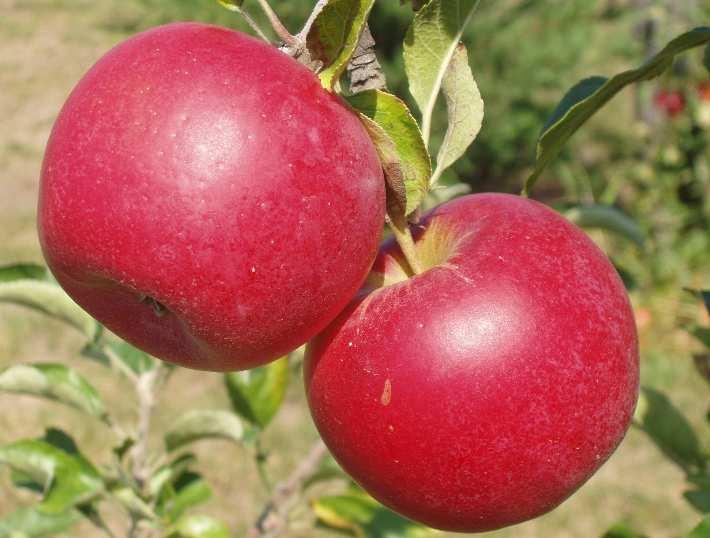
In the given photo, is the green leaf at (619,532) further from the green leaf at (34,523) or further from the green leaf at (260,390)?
the green leaf at (34,523)

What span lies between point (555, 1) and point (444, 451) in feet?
18.1

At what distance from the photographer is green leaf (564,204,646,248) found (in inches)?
51.7

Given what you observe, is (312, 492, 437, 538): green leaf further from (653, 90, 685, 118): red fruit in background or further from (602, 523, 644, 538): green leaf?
(653, 90, 685, 118): red fruit in background

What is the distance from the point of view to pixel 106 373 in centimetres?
384

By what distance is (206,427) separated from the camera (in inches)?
48.7

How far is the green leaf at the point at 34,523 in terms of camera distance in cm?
124

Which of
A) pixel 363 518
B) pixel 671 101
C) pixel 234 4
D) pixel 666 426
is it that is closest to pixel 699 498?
pixel 666 426

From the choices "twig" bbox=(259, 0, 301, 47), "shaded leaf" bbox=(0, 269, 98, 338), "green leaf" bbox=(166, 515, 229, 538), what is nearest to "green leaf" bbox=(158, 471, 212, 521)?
"green leaf" bbox=(166, 515, 229, 538)

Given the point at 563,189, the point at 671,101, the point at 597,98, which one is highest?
the point at 597,98

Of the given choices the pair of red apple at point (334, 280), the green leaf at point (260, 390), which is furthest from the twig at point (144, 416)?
the pair of red apple at point (334, 280)

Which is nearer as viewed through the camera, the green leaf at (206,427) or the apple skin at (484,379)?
the apple skin at (484,379)

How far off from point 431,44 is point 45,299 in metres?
0.67

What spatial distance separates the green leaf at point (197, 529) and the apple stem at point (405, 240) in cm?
64

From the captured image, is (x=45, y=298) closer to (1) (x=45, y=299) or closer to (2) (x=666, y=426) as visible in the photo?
(1) (x=45, y=299)
